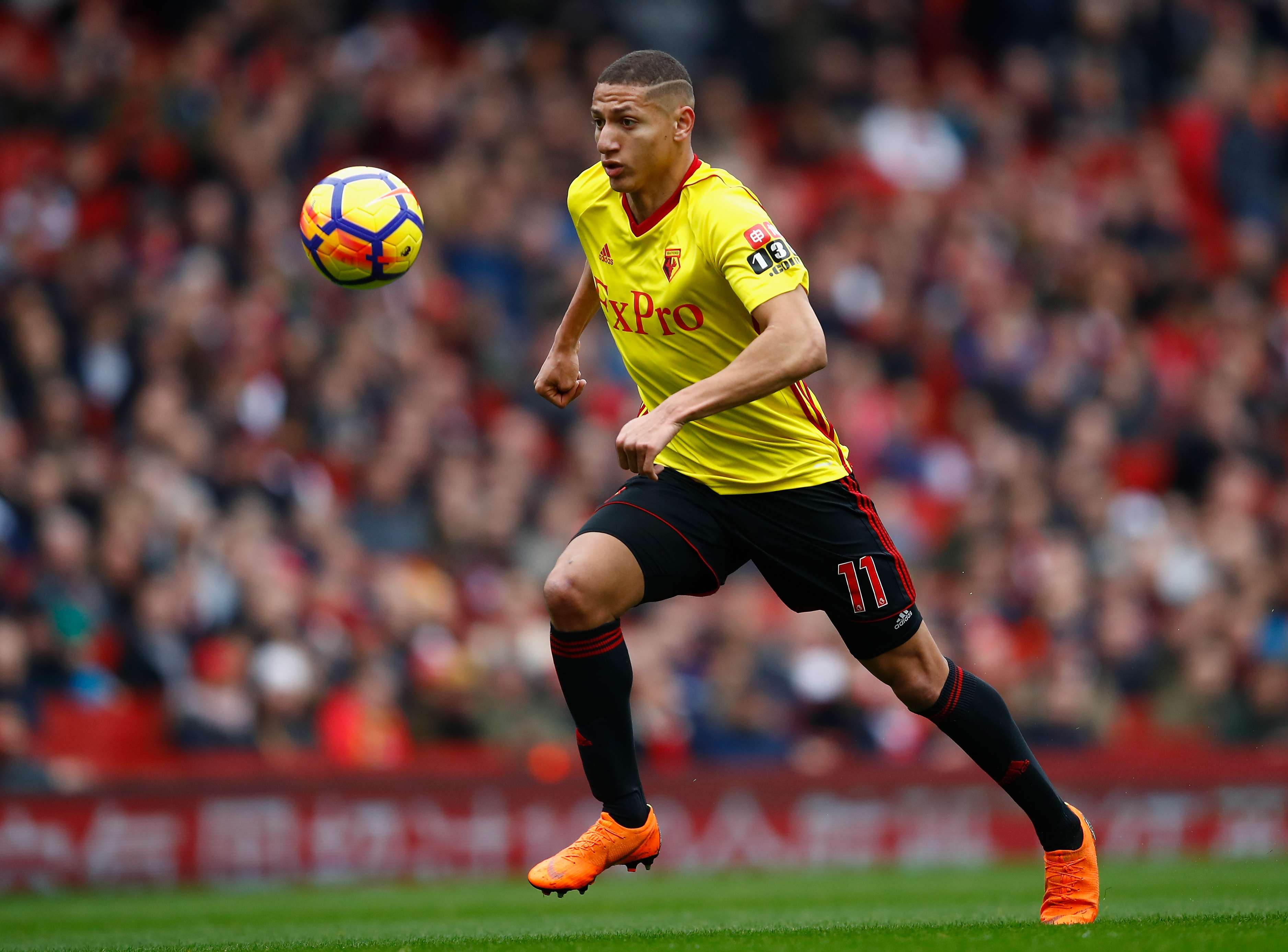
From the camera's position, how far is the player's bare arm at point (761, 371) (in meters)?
5.09

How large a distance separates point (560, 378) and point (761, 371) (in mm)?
1217

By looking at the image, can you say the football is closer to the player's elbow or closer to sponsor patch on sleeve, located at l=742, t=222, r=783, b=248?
sponsor patch on sleeve, located at l=742, t=222, r=783, b=248

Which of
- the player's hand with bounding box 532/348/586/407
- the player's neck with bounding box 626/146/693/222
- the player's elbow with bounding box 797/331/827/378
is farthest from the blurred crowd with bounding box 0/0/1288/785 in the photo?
the player's elbow with bounding box 797/331/827/378

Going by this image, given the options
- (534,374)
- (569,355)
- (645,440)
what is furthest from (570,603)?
(534,374)

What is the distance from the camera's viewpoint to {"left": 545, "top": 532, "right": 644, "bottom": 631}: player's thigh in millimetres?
5387

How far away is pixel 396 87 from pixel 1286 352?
8526mm

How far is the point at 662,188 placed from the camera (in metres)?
5.67

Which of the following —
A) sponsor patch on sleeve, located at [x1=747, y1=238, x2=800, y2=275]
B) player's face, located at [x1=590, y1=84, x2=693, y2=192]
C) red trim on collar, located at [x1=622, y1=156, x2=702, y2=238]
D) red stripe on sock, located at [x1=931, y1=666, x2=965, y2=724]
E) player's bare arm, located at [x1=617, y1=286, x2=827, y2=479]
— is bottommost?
red stripe on sock, located at [x1=931, y1=666, x2=965, y2=724]

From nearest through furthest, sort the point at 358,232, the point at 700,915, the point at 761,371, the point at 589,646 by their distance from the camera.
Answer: the point at 761,371
the point at 589,646
the point at 358,232
the point at 700,915

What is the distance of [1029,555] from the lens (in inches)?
522

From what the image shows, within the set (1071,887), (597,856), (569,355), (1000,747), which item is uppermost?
(569,355)

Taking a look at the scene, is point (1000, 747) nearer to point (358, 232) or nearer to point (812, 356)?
point (812, 356)

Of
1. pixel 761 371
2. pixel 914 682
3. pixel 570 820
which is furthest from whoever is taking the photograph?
pixel 570 820

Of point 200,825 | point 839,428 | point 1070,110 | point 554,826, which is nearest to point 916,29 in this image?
point 1070,110
